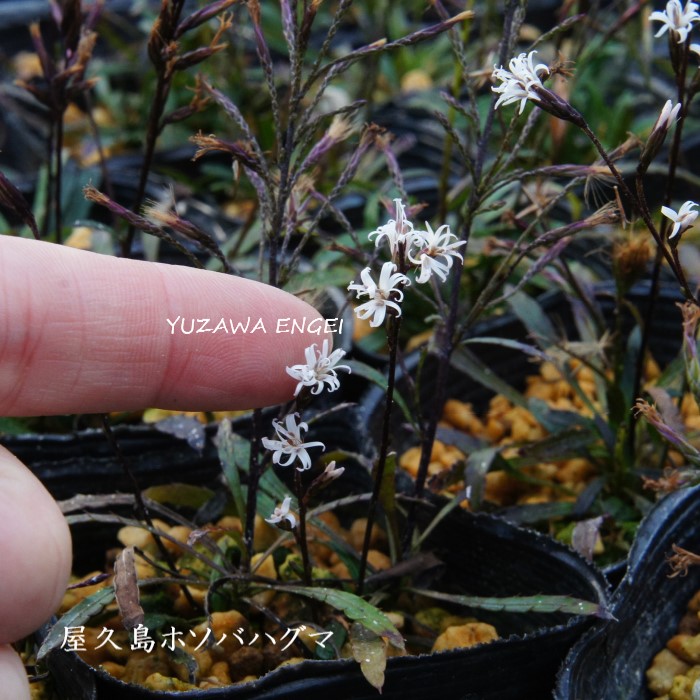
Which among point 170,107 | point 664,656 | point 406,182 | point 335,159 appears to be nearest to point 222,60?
point 170,107

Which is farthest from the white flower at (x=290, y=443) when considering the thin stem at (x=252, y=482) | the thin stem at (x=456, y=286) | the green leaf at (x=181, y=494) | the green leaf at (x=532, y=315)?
the green leaf at (x=532, y=315)

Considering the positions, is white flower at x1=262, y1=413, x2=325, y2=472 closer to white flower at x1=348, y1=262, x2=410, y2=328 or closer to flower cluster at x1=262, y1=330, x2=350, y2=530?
flower cluster at x1=262, y1=330, x2=350, y2=530

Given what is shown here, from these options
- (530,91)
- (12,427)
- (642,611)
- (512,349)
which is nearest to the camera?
(530,91)

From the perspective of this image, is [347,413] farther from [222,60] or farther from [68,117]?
[68,117]

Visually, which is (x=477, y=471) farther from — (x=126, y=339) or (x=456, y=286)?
(x=126, y=339)

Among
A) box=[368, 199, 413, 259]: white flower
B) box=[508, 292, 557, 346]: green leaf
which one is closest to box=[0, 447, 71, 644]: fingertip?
box=[368, 199, 413, 259]: white flower

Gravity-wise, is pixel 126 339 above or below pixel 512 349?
above

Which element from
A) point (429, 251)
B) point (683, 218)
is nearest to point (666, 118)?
point (683, 218)
